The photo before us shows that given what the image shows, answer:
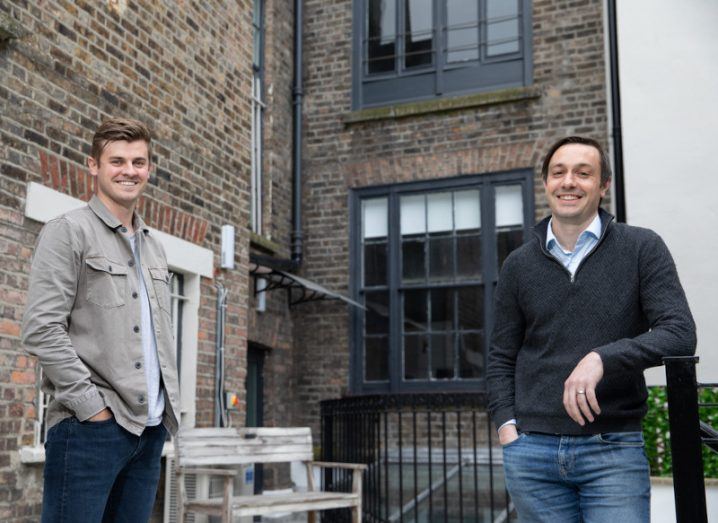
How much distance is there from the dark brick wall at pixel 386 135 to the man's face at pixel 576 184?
7471 millimetres

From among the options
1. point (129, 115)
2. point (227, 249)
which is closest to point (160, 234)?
point (129, 115)

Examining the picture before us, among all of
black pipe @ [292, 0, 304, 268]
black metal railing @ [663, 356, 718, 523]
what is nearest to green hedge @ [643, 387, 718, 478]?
black metal railing @ [663, 356, 718, 523]

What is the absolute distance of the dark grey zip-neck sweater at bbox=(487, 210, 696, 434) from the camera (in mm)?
2238

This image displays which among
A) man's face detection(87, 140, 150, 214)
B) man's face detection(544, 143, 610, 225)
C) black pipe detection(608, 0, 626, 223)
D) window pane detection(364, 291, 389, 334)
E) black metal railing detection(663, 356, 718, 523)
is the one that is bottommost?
black metal railing detection(663, 356, 718, 523)

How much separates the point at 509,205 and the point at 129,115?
5080 millimetres

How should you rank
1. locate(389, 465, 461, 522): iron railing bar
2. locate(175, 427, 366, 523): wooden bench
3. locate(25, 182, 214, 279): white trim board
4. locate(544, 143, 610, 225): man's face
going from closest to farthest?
locate(544, 143, 610, 225): man's face
locate(25, 182, 214, 279): white trim board
locate(175, 427, 366, 523): wooden bench
locate(389, 465, 461, 522): iron railing bar

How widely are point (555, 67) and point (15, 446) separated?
23.8ft

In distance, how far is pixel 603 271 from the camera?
237cm

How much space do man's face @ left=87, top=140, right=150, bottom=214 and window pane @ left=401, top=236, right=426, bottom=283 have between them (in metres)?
7.63

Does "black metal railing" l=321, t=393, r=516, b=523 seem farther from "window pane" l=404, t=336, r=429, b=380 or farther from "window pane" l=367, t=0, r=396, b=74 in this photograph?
"window pane" l=367, t=0, r=396, b=74

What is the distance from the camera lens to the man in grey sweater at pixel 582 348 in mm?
2242

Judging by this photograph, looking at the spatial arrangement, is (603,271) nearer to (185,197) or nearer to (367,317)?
(185,197)

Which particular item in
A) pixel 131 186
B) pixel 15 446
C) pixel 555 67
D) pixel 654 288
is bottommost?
pixel 15 446

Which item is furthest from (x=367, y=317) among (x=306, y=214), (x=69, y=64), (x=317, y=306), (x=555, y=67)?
(x=69, y=64)
